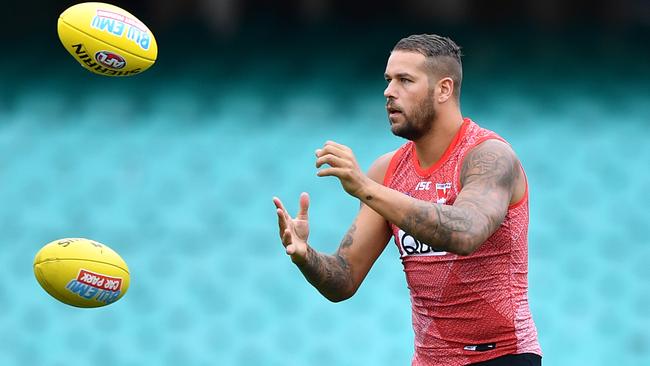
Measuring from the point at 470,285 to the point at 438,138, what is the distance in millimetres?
629

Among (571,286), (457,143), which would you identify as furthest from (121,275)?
(571,286)

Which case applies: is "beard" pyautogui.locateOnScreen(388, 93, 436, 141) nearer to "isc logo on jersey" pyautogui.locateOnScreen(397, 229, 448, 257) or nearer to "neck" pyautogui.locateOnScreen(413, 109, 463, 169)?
"neck" pyautogui.locateOnScreen(413, 109, 463, 169)

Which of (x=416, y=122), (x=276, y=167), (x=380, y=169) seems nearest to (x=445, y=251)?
(x=416, y=122)

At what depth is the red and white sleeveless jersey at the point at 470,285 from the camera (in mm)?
4340

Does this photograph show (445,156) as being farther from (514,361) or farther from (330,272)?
(514,361)

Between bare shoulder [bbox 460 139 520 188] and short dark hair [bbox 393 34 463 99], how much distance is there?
38cm

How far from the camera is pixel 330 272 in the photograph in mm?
4617

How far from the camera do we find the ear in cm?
451

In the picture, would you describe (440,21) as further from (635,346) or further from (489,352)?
(489,352)

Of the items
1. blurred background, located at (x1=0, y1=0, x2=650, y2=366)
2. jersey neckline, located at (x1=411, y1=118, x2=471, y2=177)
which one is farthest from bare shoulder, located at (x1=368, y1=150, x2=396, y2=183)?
blurred background, located at (x1=0, y1=0, x2=650, y2=366)

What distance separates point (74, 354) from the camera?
26.9ft

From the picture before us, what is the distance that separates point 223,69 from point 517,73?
8.39 feet

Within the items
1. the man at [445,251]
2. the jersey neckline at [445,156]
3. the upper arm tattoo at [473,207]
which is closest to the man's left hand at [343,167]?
the upper arm tattoo at [473,207]

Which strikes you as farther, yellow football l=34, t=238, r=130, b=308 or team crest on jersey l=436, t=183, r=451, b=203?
yellow football l=34, t=238, r=130, b=308
